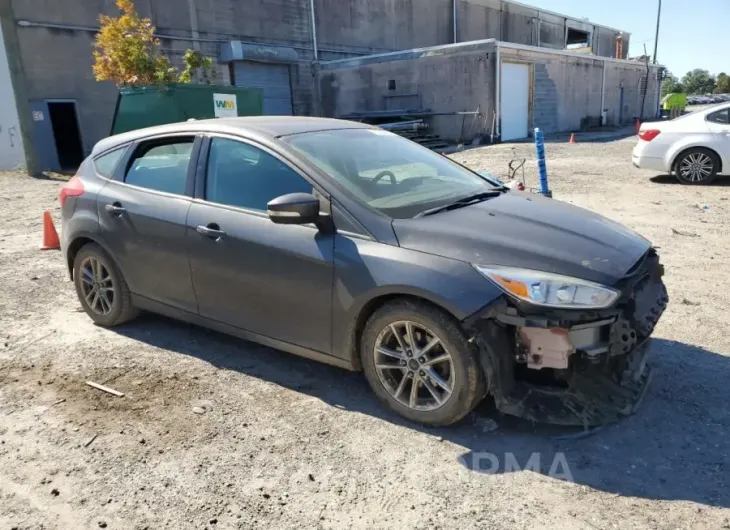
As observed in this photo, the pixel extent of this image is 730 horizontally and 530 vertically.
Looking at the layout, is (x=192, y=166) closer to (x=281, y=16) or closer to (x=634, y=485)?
(x=634, y=485)

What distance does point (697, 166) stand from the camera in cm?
1055

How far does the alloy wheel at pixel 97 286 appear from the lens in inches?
181

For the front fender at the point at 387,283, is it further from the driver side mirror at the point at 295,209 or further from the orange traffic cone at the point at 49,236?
the orange traffic cone at the point at 49,236

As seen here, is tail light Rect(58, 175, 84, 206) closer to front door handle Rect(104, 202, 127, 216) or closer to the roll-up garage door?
front door handle Rect(104, 202, 127, 216)

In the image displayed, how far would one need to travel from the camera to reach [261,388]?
12.1ft

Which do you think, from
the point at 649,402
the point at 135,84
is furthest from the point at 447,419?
the point at 135,84

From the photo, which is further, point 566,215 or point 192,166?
point 192,166

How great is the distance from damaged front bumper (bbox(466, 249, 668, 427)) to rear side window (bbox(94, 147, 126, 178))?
323cm

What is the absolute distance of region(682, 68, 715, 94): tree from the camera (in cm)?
9090

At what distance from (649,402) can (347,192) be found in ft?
7.00

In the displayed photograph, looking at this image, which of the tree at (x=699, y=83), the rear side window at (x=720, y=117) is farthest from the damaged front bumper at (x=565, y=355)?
the tree at (x=699, y=83)

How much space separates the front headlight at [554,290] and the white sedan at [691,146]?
924 centimetres

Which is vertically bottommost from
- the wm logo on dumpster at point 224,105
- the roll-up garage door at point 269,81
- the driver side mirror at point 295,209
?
the driver side mirror at point 295,209

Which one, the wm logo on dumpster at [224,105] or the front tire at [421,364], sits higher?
the wm logo on dumpster at [224,105]
